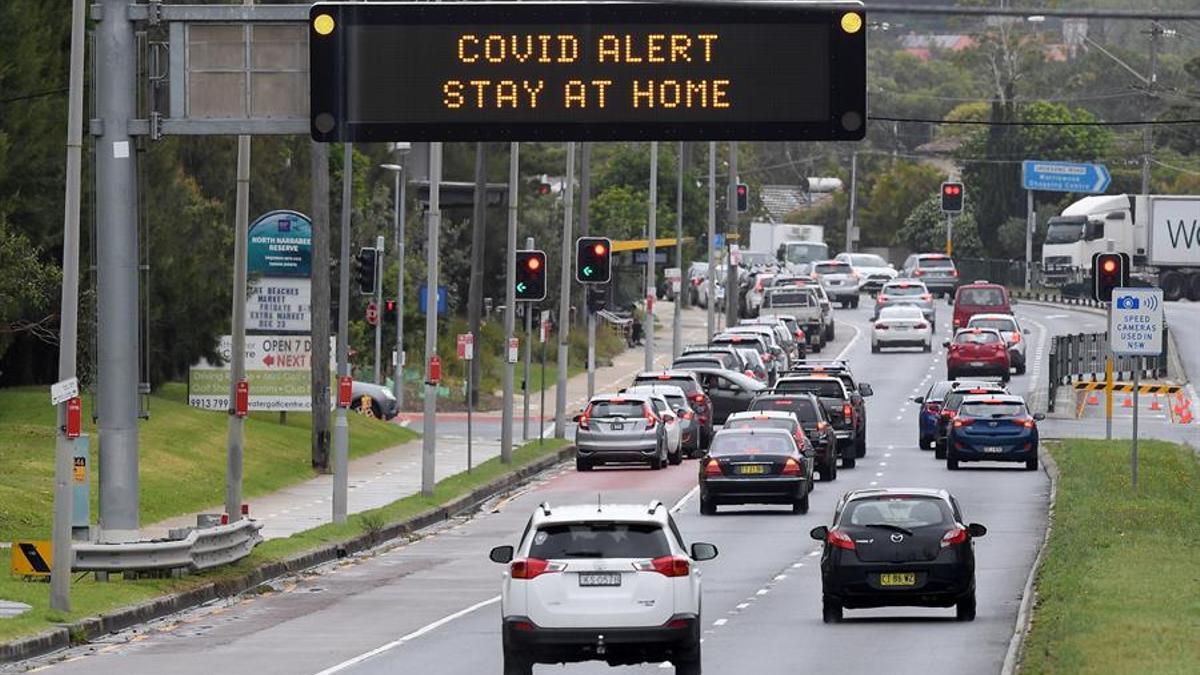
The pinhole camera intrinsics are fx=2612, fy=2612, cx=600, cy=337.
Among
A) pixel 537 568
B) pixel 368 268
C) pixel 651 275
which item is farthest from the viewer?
pixel 651 275

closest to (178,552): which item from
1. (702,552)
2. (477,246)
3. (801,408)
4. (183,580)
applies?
(183,580)

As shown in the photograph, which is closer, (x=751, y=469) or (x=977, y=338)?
(x=751, y=469)

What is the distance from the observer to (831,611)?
92.9ft

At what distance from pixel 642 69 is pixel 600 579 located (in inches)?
197

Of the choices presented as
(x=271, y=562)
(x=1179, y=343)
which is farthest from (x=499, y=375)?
(x=271, y=562)

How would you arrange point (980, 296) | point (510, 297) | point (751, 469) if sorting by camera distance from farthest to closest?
point (980, 296)
point (510, 297)
point (751, 469)

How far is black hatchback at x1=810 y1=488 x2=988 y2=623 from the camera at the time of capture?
27.7 metres


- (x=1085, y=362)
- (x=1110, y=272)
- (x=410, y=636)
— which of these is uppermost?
(x=1110, y=272)

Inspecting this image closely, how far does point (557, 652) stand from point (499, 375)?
195 ft

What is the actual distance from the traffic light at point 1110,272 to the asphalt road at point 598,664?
398 cm

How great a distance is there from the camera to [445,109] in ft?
80.4

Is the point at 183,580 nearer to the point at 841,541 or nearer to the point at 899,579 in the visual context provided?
the point at 841,541

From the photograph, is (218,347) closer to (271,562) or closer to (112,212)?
(271,562)

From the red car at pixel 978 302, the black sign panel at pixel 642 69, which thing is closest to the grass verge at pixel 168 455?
the black sign panel at pixel 642 69
